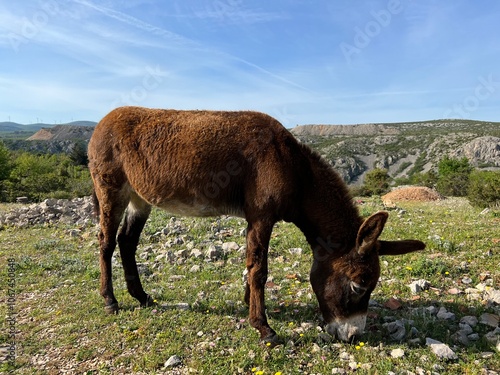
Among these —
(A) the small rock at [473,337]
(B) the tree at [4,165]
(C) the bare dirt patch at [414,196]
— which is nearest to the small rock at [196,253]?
(A) the small rock at [473,337]

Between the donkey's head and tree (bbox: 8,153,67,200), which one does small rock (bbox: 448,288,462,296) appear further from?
tree (bbox: 8,153,67,200)

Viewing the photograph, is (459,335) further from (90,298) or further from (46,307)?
(46,307)

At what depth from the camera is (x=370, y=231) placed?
147 inches

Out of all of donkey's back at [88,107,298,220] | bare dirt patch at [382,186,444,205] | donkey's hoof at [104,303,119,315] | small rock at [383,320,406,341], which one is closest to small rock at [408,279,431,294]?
small rock at [383,320,406,341]

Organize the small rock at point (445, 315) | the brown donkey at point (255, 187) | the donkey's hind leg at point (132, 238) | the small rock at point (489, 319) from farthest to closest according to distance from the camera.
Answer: the donkey's hind leg at point (132, 238) → the small rock at point (445, 315) → the small rock at point (489, 319) → the brown donkey at point (255, 187)

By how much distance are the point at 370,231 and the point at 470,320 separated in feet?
6.56

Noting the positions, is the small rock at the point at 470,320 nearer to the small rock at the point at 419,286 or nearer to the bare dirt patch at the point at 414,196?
the small rock at the point at 419,286

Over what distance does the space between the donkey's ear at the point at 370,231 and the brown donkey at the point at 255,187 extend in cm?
1

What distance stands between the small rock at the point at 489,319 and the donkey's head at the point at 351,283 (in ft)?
4.27

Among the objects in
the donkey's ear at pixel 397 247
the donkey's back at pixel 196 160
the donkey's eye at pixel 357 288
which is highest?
the donkey's back at pixel 196 160

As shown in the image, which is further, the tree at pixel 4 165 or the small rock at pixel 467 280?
the tree at pixel 4 165

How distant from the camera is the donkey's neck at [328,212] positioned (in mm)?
4309

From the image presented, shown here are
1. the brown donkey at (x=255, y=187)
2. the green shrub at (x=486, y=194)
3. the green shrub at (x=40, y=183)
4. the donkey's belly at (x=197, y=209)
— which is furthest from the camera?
the green shrub at (x=40, y=183)

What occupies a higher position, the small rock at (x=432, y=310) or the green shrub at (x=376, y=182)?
the small rock at (x=432, y=310)
